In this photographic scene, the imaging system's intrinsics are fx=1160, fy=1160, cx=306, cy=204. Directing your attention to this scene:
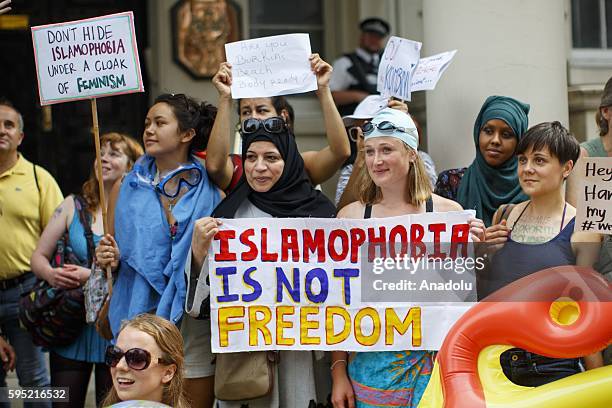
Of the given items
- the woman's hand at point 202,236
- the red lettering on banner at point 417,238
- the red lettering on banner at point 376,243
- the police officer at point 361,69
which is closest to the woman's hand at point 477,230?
the red lettering on banner at point 417,238

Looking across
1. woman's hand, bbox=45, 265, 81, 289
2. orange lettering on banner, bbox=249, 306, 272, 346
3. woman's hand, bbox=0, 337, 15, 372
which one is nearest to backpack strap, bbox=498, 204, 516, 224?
orange lettering on banner, bbox=249, 306, 272, 346

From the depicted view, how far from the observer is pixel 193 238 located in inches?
213

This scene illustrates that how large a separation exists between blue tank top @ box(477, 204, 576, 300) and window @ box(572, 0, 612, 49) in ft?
16.0

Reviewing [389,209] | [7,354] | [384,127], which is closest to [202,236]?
[389,209]

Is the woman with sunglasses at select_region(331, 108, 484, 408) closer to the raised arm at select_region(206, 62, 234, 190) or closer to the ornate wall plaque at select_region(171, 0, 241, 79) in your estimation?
the raised arm at select_region(206, 62, 234, 190)

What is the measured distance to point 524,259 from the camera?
513 cm

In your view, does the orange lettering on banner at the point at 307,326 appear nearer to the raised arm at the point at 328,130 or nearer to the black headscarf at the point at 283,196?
the black headscarf at the point at 283,196

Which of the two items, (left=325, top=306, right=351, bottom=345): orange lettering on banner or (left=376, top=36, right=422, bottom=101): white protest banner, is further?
(left=376, top=36, right=422, bottom=101): white protest banner

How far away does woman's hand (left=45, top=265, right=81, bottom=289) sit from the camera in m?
6.39

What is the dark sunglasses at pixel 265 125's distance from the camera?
5.50m

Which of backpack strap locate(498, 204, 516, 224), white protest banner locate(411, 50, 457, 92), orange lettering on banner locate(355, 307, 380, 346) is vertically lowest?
orange lettering on banner locate(355, 307, 380, 346)

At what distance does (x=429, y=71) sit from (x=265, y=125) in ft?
4.35

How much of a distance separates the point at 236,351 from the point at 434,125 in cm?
248

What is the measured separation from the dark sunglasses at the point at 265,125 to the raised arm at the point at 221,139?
0.19 metres
